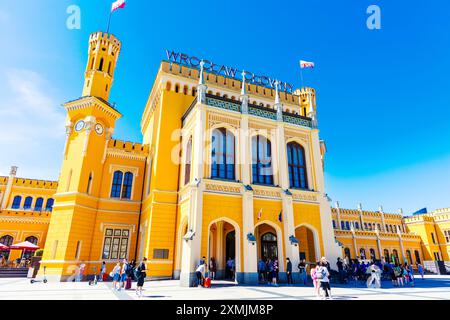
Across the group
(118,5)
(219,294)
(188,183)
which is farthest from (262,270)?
(118,5)

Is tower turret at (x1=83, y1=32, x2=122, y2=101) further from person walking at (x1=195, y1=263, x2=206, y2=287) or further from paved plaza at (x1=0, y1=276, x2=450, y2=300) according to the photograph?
person walking at (x1=195, y1=263, x2=206, y2=287)

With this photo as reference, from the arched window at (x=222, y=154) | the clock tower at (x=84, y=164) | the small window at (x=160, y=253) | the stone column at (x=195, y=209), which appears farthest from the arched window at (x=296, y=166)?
the clock tower at (x=84, y=164)

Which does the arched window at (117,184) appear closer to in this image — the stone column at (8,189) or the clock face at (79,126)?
the clock face at (79,126)

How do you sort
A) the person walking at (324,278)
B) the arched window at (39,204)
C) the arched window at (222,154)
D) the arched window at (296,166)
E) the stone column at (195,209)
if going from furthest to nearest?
1. the arched window at (39,204)
2. the arched window at (296,166)
3. the arched window at (222,154)
4. the stone column at (195,209)
5. the person walking at (324,278)

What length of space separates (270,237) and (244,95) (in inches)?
482

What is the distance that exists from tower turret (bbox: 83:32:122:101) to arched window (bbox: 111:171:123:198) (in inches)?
314

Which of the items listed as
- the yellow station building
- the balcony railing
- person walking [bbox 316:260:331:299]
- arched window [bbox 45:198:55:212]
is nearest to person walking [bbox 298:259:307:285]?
the yellow station building

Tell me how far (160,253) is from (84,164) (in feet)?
34.7

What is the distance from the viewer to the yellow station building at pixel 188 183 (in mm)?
19375

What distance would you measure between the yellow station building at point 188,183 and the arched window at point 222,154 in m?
0.09

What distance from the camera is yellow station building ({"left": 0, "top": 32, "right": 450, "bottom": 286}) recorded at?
19.4m

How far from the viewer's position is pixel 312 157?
78.5 ft
